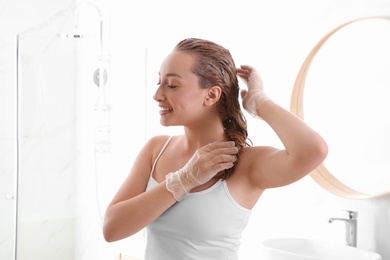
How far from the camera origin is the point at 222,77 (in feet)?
4.36

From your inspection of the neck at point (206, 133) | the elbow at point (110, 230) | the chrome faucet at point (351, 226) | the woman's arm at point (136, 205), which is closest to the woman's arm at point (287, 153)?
the neck at point (206, 133)

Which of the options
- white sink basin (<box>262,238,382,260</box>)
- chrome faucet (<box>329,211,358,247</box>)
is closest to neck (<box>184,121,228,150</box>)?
white sink basin (<box>262,238,382,260</box>)

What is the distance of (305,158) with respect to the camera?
3.92ft

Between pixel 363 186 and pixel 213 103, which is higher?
pixel 213 103

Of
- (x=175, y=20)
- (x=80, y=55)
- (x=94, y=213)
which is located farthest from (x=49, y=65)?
(x=94, y=213)

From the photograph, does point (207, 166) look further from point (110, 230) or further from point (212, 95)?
point (110, 230)

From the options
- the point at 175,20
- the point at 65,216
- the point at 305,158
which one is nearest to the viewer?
the point at 305,158

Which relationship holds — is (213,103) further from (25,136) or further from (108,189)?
(108,189)

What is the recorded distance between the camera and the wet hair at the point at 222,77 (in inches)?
51.4

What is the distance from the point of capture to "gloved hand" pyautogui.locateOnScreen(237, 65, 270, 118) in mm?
1317

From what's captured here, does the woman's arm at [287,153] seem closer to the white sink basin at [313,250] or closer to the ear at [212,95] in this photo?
the ear at [212,95]

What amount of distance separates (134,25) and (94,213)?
3.97ft

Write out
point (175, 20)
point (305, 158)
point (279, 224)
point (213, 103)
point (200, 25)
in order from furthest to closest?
point (175, 20), point (200, 25), point (279, 224), point (213, 103), point (305, 158)

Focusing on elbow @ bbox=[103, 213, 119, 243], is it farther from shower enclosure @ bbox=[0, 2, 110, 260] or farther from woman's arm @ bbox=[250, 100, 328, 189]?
shower enclosure @ bbox=[0, 2, 110, 260]
